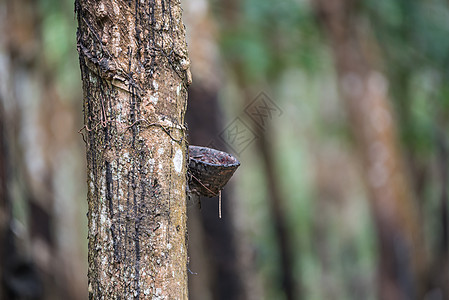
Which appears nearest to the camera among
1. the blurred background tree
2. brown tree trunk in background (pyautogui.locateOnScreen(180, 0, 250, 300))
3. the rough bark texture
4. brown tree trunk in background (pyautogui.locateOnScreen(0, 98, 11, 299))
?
the rough bark texture

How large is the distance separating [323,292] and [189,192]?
610 inches

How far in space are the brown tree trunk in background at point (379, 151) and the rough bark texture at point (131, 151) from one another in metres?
5.38

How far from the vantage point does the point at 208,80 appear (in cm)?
622

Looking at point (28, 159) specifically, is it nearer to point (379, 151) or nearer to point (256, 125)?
point (256, 125)

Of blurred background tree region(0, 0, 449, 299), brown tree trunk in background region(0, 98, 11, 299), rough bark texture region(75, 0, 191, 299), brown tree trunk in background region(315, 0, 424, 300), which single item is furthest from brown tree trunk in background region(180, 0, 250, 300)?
rough bark texture region(75, 0, 191, 299)

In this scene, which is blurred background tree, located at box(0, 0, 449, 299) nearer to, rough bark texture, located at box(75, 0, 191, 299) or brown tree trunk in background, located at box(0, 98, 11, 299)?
brown tree trunk in background, located at box(0, 98, 11, 299)

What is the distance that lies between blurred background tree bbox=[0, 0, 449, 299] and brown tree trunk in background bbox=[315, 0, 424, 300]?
2cm

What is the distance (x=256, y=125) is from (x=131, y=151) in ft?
17.9

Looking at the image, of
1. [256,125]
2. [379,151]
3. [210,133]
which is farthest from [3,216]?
[379,151]

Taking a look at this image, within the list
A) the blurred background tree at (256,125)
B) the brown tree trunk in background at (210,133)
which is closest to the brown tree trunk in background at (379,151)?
the blurred background tree at (256,125)

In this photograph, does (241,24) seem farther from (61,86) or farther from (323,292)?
(323,292)

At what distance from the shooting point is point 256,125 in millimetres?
7402

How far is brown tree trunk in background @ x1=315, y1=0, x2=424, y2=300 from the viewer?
699cm

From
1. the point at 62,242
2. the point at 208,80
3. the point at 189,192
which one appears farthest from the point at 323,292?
the point at 189,192
